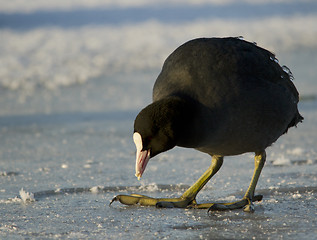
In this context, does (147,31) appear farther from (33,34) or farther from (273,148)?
(273,148)

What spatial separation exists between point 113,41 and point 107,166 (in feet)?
34.4

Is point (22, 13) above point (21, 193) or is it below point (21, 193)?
above

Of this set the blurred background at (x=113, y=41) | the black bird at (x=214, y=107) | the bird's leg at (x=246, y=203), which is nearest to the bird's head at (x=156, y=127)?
the black bird at (x=214, y=107)

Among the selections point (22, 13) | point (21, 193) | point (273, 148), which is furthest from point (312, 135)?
point (22, 13)

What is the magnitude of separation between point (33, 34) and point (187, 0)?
50.0 ft

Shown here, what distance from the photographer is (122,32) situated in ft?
57.7

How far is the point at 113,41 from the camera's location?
15250 mm

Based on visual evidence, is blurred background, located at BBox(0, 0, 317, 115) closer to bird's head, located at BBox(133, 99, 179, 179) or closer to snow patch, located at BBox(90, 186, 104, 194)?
snow patch, located at BBox(90, 186, 104, 194)

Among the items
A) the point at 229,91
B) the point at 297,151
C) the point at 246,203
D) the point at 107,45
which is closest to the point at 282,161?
the point at 297,151

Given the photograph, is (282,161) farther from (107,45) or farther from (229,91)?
(107,45)

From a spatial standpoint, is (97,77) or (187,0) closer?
(97,77)

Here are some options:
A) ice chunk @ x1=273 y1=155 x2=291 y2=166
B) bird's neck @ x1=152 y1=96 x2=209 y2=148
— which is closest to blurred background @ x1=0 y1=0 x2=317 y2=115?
ice chunk @ x1=273 y1=155 x2=291 y2=166

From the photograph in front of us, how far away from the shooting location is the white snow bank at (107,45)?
9875 millimetres

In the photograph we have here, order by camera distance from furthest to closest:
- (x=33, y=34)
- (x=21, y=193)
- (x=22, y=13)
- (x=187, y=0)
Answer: (x=187, y=0) → (x=22, y=13) → (x=33, y=34) → (x=21, y=193)
